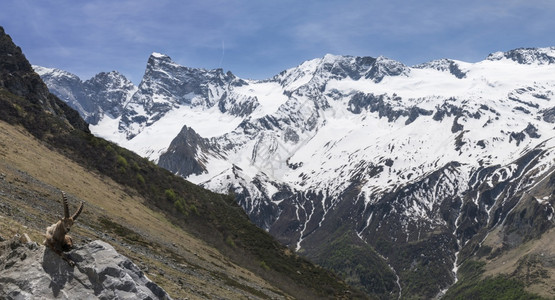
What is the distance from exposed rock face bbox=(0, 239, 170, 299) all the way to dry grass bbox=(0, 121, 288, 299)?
36.7 ft

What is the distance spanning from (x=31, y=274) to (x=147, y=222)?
68.5 meters

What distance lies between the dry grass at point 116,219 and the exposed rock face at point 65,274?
1119 centimetres

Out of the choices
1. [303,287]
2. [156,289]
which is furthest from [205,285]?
[303,287]

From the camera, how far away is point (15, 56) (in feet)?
439

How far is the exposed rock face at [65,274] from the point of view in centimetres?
1619

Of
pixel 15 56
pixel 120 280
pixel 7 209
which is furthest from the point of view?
pixel 15 56

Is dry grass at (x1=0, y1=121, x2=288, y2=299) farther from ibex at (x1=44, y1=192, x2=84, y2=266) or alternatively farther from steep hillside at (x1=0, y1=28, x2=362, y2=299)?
ibex at (x1=44, y1=192, x2=84, y2=266)

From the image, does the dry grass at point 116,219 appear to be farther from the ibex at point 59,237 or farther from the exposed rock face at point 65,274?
the ibex at point 59,237

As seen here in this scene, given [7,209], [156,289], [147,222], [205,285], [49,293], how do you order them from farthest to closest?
1. [147,222]
2. [205,285]
3. [7,209]
4. [156,289]
5. [49,293]

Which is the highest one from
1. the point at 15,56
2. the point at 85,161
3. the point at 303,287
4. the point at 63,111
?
the point at 15,56

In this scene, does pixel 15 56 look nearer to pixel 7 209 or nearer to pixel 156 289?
pixel 7 209

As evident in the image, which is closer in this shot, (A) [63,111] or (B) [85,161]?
(B) [85,161]

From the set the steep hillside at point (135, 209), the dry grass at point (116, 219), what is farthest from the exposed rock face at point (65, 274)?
the steep hillside at point (135, 209)

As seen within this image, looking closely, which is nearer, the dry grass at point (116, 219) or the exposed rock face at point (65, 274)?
the exposed rock face at point (65, 274)
